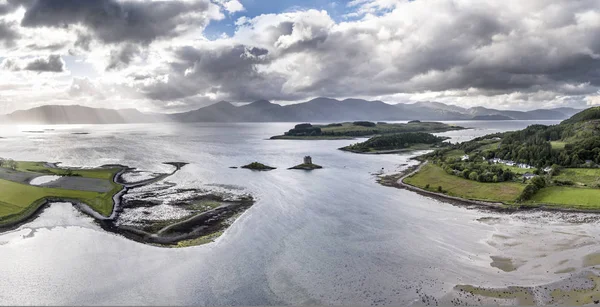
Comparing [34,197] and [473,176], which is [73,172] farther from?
[473,176]

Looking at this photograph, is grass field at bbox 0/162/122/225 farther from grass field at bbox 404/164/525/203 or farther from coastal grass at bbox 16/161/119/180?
grass field at bbox 404/164/525/203

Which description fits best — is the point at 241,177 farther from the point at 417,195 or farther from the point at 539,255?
the point at 539,255

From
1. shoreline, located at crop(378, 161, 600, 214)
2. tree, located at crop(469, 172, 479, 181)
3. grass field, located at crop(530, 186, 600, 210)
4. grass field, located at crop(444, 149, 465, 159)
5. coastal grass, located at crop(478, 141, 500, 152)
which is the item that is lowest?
shoreline, located at crop(378, 161, 600, 214)

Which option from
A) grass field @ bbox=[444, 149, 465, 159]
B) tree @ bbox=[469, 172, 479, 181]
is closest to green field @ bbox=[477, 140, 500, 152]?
grass field @ bbox=[444, 149, 465, 159]

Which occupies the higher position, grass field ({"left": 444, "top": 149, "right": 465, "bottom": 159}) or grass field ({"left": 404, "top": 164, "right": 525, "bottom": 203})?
grass field ({"left": 444, "top": 149, "right": 465, "bottom": 159})

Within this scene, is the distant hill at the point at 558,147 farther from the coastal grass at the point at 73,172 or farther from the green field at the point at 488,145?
the coastal grass at the point at 73,172

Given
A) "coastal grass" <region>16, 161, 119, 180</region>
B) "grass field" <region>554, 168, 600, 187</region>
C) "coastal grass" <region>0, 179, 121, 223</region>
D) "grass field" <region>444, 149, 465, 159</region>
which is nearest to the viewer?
"coastal grass" <region>0, 179, 121, 223</region>
